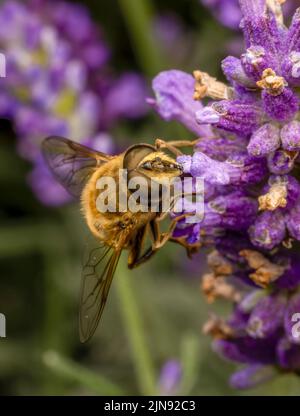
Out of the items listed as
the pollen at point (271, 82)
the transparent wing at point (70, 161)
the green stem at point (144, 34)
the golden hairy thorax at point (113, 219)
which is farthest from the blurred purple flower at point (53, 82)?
the pollen at point (271, 82)

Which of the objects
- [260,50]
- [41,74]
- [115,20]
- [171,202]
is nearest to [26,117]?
[41,74]

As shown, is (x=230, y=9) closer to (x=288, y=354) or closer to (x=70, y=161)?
(x=70, y=161)

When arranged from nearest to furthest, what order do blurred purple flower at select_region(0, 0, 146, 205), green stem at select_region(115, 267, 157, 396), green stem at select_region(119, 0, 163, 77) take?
green stem at select_region(115, 267, 157, 396), blurred purple flower at select_region(0, 0, 146, 205), green stem at select_region(119, 0, 163, 77)

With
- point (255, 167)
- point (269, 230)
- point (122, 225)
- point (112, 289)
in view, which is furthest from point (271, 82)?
point (112, 289)

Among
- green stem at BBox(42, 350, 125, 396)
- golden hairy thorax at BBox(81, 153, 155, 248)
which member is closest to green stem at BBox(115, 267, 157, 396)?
green stem at BBox(42, 350, 125, 396)

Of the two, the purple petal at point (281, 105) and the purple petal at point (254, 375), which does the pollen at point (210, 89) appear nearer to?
Answer: the purple petal at point (281, 105)

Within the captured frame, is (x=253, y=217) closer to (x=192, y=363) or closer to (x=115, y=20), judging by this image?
(x=192, y=363)

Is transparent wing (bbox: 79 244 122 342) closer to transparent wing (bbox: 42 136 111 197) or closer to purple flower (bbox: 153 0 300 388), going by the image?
purple flower (bbox: 153 0 300 388)
